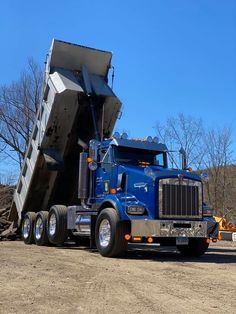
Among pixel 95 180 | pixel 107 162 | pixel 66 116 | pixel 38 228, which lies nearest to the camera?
pixel 107 162

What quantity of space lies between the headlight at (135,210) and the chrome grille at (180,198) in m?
0.43

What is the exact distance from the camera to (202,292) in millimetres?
7199

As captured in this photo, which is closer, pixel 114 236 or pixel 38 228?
pixel 114 236

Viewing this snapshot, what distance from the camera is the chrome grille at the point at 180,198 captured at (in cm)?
1176

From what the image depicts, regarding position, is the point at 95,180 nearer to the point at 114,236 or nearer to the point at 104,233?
the point at 104,233

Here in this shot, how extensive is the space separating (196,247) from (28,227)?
5.82m

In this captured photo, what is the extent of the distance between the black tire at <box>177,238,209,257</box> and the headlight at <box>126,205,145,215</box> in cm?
200

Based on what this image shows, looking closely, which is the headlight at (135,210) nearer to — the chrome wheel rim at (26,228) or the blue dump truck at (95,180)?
the blue dump truck at (95,180)

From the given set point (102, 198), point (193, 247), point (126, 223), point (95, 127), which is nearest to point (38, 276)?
point (126, 223)

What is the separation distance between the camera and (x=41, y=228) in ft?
50.3

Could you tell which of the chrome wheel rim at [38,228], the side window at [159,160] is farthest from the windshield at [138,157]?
the chrome wheel rim at [38,228]

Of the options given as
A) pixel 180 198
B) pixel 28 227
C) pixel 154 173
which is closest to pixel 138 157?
pixel 154 173

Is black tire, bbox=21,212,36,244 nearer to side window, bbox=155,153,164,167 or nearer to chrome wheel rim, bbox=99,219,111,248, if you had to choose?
chrome wheel rim, bbox=99,219,111,248

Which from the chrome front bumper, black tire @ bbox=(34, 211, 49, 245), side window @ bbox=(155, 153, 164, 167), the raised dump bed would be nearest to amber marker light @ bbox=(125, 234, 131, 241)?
the chrome front bumper
